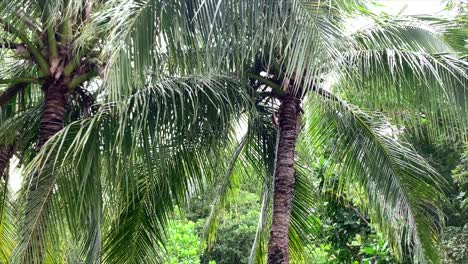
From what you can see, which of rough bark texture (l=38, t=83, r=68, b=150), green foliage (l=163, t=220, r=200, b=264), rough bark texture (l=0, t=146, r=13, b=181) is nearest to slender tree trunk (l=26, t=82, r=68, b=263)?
rough bark texture (l=38, t=83, r=68, b=150)

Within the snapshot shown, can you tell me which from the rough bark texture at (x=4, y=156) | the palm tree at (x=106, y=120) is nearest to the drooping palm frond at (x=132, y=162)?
the palm tree at (x=106, y=120)

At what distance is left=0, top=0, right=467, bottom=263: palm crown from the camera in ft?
12.3

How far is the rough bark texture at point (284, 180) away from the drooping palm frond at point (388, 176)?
798 millimetres

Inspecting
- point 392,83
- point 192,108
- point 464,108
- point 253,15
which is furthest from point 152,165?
point 464,108

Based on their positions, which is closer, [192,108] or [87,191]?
[87,191]

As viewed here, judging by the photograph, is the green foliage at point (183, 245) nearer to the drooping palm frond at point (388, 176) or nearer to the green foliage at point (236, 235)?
the drooping palm frond at point (388, 176)

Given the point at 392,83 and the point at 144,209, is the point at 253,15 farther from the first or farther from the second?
the point at 144,209

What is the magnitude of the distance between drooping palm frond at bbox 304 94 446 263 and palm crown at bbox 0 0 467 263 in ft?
0.05

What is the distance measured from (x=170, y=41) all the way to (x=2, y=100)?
2132 mm

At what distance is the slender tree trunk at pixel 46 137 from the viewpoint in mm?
3713

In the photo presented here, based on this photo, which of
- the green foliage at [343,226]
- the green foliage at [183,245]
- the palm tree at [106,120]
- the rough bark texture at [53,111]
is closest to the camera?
the palm tree at [106,120]

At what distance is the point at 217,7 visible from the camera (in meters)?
3.56

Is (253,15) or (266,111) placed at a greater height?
(253,15)

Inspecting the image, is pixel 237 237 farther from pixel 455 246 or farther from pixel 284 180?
pixel 284 180
